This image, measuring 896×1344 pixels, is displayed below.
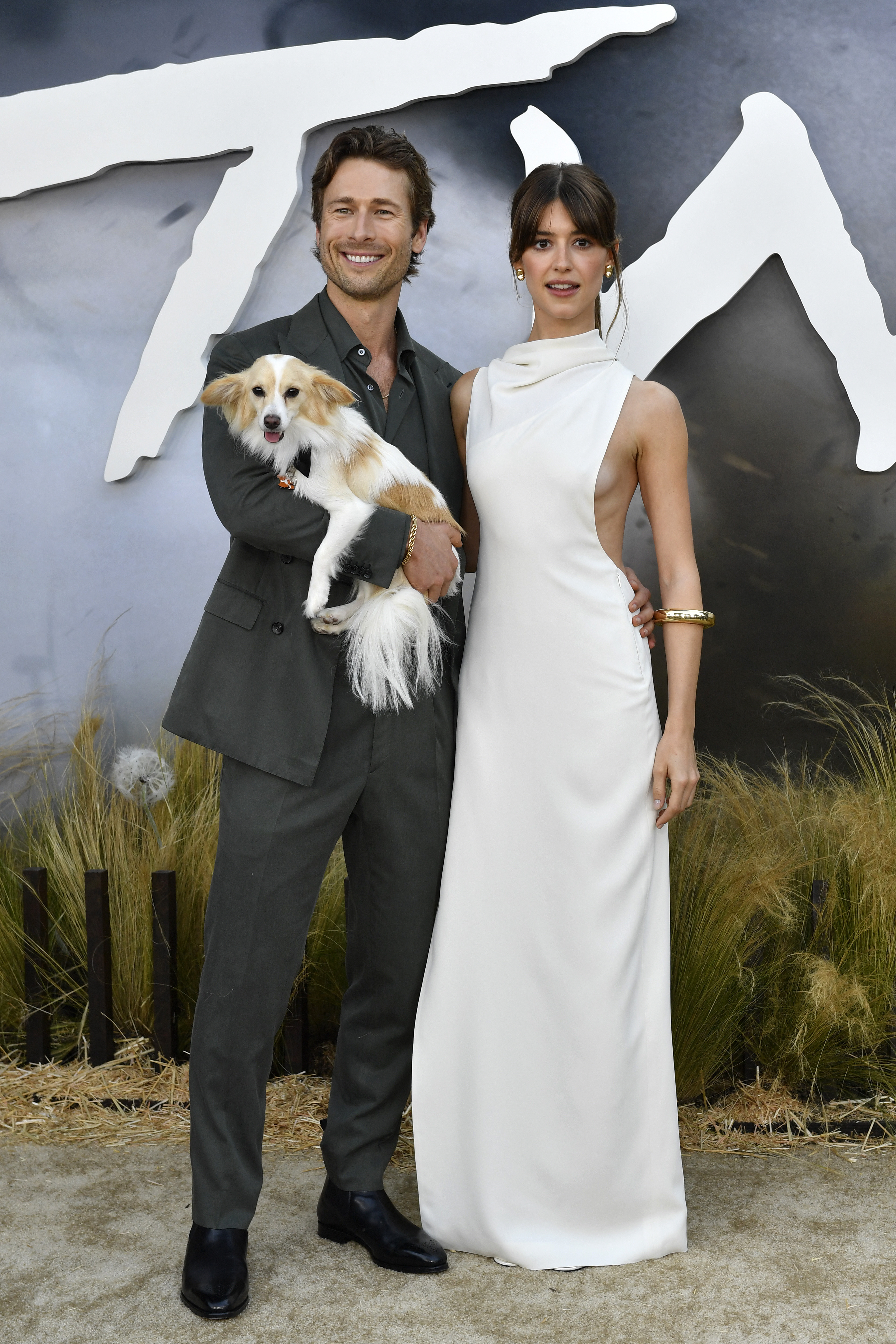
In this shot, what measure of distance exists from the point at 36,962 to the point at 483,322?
246 cm

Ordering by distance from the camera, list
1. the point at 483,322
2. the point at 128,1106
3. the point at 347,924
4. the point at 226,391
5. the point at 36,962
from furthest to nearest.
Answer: the point at 483,322
the point at 36,962
the point at 128,1106
the point at 347,924
the point at 226,391

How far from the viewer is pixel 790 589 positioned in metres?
3.66

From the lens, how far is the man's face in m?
2.04

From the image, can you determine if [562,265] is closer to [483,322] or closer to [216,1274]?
[483,322]

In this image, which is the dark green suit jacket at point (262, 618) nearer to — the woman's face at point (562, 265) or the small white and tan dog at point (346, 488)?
the small white and tan dog at point (346, 488)

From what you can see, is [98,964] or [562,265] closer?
[562,265]

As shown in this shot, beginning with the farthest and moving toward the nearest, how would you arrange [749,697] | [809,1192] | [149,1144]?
[749,697], [149,1144], [809,1192]

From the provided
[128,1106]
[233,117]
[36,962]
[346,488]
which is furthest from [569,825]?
[233,117]

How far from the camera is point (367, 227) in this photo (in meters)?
2.03

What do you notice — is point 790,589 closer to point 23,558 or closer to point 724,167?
point 724,167

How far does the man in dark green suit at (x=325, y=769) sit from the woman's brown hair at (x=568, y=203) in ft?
0.68

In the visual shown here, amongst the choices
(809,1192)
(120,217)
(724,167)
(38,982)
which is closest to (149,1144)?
(38,982)

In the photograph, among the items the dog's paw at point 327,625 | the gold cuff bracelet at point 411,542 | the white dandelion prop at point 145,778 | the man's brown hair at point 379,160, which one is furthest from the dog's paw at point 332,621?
the white dandelion prop at point 145,778

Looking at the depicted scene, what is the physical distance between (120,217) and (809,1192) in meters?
3.54
